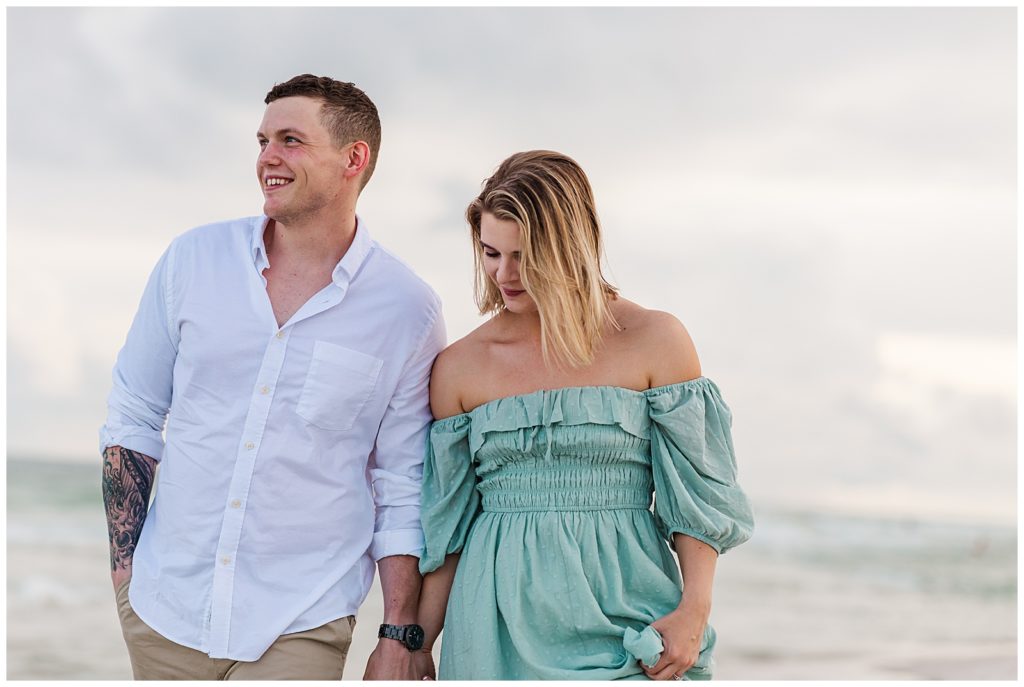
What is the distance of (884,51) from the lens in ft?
37.6

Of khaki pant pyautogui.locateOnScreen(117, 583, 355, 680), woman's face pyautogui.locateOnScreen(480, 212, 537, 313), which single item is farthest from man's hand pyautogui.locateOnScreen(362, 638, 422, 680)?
woman's face pyautogui.locateOnScreen(480, 212, 537, 313)

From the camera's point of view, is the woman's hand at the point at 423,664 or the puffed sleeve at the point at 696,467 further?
the woman's hand at the point at 423,664

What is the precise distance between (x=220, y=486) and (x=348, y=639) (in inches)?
21.2

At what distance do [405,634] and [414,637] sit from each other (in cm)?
3

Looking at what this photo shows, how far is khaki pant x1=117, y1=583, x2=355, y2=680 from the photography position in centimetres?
291

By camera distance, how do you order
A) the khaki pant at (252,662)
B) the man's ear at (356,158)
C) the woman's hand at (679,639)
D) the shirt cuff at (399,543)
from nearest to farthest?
the woman's hand at (679,639)
the khaki pant at (252,662)
the shirt cuff at (399,543)
the man's ear at (356,158)

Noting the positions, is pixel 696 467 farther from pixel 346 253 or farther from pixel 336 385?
pixel 346 253

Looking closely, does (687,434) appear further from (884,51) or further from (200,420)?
(884,51)

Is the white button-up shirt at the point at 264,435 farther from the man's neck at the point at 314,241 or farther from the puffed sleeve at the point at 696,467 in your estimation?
the puffed sleeve at the point at 696,467

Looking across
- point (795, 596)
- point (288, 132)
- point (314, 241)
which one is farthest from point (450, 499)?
point (795, 596)

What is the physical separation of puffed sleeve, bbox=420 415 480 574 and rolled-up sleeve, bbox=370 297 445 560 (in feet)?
0.23

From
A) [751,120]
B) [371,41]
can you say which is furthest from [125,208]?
[751,120]

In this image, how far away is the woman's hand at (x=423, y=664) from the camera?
9.70ft

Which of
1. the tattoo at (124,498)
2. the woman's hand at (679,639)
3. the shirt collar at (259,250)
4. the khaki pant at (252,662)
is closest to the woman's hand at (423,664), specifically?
the khaki pant at (252,662)
